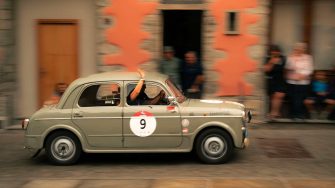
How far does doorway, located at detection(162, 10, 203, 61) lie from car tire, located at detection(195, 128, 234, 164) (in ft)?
12.8

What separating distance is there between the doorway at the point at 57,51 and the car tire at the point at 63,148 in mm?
3661

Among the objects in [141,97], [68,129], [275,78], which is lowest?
[68,129]

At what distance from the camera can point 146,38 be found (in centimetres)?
1233

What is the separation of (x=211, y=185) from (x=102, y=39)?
564 cm

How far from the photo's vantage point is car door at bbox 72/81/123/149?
9156 mm

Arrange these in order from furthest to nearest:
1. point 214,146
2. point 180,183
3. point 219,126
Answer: point 214,146
point 219,126
point 180,183

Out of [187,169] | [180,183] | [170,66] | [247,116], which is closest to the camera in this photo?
[180,183]

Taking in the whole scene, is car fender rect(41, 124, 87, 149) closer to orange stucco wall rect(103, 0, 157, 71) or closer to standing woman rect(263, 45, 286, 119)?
orange stucco wall rect(103, 0, 157, 71)

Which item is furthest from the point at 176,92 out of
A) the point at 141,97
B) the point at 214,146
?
the point at 214,146

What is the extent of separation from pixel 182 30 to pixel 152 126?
4.34 m

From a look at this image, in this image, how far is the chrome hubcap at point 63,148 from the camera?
30.7 feet

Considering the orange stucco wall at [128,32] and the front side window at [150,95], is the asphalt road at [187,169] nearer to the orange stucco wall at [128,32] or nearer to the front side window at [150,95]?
the front side window at [150,95]

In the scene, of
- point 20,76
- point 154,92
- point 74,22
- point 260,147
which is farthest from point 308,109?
point 20,76

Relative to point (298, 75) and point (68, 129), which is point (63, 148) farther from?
point (298, 75)
